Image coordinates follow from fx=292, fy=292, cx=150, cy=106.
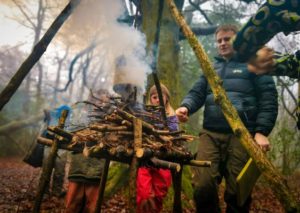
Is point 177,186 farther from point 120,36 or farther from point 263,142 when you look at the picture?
point 120,36

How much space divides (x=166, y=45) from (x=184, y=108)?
120 inches

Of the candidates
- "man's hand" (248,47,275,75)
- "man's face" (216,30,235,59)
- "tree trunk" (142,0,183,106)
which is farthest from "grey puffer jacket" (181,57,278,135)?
"tree trunk" (142,0,183,106)

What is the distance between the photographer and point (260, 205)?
6695mm

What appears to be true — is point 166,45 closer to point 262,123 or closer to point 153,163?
point 262,123

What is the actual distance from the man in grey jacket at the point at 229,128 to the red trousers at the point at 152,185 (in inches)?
18.3

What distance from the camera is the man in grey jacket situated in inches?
127

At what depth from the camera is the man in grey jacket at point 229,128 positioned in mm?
3227

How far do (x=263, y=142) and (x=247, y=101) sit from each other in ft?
1.77

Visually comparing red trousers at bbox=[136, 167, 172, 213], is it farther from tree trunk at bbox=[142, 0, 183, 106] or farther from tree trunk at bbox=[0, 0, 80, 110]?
tree trunk at bbox=[142, 0, 183, 106]

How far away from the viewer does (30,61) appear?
3.95 m

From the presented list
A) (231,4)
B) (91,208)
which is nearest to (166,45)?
(91,208)

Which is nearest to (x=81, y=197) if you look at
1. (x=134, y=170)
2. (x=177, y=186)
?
(x=177, y=186)

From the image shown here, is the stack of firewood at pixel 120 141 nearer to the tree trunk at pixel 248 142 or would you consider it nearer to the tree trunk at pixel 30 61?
the tree trunk at pixel 248 142

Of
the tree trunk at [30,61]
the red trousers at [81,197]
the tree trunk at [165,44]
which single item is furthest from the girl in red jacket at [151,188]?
the tree trunk at [165,44]
